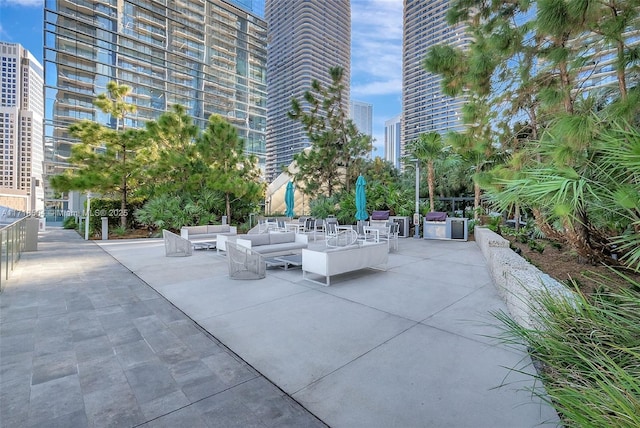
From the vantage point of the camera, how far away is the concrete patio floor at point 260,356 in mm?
2023

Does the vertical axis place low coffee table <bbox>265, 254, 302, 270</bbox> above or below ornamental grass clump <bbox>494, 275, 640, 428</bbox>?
below

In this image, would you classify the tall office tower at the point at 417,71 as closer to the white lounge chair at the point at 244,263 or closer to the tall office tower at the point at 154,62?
the tall office tower at the point at 154,62

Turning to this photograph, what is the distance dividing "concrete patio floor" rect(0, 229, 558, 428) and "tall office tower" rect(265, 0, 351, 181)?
31.7 metres

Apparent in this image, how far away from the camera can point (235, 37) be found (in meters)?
46.4

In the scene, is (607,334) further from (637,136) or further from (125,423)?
(125,423)

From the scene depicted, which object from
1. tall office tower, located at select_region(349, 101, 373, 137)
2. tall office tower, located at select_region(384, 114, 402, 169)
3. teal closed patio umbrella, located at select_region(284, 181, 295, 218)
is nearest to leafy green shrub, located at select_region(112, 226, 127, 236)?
teal closed patio umbrella, located at select_region(284, 181, 295, 218)

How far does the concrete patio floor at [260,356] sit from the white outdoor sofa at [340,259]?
0.89 feet

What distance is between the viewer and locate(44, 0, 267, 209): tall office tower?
31.8 metres

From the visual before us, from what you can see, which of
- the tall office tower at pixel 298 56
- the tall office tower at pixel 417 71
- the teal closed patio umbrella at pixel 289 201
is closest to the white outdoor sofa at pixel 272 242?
the teal closed patio umbrella at pixel 289 201

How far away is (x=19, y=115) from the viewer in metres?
31.9

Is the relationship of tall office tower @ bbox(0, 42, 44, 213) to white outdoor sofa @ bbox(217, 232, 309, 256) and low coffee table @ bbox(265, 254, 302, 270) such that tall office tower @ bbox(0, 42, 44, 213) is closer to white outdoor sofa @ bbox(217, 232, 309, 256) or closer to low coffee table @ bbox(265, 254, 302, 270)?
white outdoor sofa @ bbox(217, 232, 309, 256)

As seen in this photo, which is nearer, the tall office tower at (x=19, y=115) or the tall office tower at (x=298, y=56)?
the tall office tower at (x=19, y=115)

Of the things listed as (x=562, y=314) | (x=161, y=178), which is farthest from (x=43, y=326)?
(x=161, y=178)

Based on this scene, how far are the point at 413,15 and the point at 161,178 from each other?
26.3m
